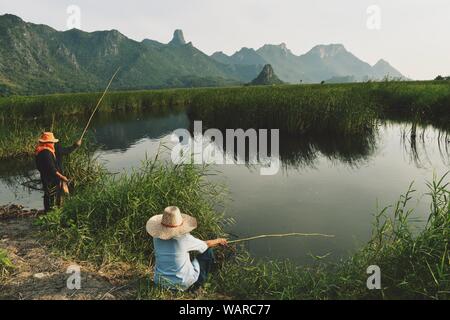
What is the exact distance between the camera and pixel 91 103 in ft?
107

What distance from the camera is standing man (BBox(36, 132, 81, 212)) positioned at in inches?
277

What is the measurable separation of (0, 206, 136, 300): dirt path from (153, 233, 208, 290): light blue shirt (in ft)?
1.70

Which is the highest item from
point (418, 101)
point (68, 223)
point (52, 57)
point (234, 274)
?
point (52, 57)

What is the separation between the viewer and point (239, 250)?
20.6 ft

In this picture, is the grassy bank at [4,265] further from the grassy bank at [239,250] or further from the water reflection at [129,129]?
the water reflection at [129,129]

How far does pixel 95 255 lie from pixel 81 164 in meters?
5.71

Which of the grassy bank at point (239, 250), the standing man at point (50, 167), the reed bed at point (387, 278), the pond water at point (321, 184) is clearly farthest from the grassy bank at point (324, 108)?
the reed bed at point (387, 278)

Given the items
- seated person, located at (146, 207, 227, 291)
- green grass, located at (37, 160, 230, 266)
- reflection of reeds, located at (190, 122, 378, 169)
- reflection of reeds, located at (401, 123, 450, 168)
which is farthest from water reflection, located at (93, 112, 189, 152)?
seated person, located at (146, 207, 227, 291)

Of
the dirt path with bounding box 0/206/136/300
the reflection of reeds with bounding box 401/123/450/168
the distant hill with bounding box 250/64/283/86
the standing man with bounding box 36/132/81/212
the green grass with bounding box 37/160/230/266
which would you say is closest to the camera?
the dirt path with bounding box 0/206/136/300

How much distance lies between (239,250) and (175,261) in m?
2.25

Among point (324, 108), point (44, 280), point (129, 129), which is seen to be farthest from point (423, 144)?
point (129, 129)

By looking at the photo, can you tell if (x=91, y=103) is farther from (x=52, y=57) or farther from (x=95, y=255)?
(x=52, y=57)

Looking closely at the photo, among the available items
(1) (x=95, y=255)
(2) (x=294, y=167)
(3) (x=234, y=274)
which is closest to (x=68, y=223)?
(1) (x=95, y=255)

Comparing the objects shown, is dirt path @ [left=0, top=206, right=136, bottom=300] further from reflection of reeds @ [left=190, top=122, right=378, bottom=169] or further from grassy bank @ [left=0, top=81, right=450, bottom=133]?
grassy bank @ [left=0, top=81, right=450, bottom=133]
